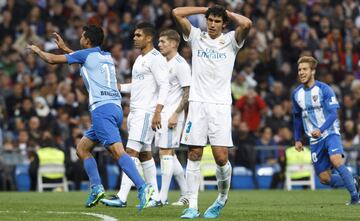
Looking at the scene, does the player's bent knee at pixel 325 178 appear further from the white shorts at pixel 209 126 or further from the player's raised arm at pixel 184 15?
the player's raised arm at pixel 184 15

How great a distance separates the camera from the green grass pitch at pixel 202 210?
44.5 ft

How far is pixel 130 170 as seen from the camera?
46.6 feet

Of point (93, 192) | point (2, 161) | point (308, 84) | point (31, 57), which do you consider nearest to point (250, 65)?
point (31, 57)

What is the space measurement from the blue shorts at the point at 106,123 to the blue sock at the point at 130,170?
1.05 ft

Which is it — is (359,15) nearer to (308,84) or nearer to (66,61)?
(308,84)

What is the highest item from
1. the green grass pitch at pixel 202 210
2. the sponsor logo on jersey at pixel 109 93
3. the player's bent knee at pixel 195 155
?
the sponsor logo on jersey at pixel 109 93

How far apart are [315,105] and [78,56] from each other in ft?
15.8

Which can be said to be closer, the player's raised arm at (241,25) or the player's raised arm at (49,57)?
the player's raised arm at (241,25)

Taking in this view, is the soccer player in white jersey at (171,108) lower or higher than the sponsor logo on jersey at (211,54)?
lower

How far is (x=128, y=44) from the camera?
30.1 metres

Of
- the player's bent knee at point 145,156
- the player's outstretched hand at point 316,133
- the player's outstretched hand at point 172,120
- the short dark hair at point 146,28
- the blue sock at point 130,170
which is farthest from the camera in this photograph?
the player's outstretched hand at point 316,133

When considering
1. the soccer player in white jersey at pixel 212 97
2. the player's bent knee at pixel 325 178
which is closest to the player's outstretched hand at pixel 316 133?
the player's bent knee at pixel 325 178

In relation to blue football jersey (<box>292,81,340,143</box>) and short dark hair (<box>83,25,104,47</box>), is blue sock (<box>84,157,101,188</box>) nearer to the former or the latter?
short dark hair (<box>83,25,104,47</box>)

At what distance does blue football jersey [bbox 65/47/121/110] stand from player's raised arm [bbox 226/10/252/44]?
7.02 ft
